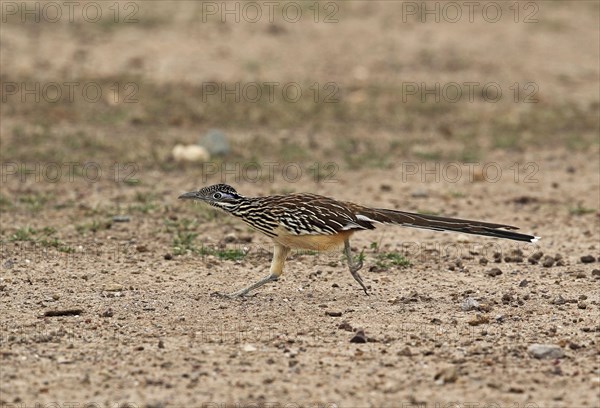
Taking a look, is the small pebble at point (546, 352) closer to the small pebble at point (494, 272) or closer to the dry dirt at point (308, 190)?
the dry dirt at point (308, 190)

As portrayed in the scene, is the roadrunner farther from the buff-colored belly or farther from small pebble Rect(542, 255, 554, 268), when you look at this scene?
small pebble Rect(542, 255, 554, 268)

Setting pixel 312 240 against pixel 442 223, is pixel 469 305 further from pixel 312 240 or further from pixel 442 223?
pixel 312 240

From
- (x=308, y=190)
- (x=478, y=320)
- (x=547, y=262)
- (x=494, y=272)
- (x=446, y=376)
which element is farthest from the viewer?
(x=308, y=190)

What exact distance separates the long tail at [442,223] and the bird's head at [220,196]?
2.86ft

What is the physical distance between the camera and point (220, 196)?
8.14m

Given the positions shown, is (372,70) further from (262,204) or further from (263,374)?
(263,374)

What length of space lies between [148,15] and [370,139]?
228 inches

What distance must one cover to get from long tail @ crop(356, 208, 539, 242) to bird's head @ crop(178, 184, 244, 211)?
871mm

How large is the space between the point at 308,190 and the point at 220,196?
388 centimetres

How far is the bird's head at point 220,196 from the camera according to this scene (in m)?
8.11

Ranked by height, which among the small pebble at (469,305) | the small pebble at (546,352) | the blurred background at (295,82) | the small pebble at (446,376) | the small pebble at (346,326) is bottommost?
the small pebble at (446,376)

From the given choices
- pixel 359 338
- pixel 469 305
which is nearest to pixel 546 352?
pixel 359 338

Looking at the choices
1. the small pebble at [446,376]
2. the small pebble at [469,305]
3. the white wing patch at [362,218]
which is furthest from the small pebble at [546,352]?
the white wing patch at [362,218]

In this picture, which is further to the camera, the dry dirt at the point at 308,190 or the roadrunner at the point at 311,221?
the roadrunner at the point at 311,221
